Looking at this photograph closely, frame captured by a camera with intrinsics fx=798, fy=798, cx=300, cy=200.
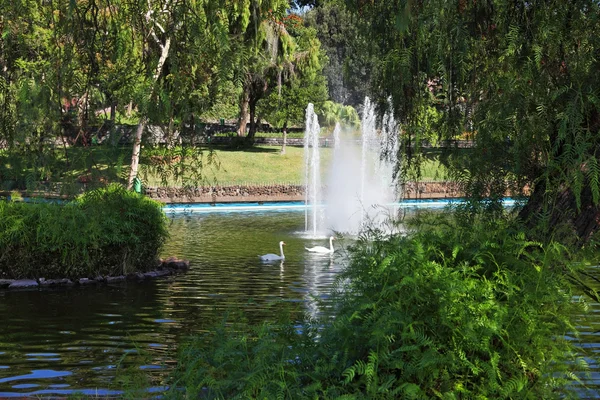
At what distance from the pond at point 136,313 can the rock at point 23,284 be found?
440mm

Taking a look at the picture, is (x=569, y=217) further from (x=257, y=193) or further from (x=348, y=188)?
(x=257, y=193)

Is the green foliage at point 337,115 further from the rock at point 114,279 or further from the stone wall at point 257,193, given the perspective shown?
the rock at point 114,279

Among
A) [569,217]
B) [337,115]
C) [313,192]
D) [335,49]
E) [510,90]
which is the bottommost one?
[313,192]

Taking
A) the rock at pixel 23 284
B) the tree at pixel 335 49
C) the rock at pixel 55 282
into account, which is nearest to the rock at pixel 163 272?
the rock at pixel 55 282

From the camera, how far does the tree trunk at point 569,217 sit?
535 cm

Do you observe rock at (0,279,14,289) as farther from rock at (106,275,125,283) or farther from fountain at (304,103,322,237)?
fountain at (304,103,322,237)

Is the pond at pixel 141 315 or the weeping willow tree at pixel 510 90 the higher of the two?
the weeping willow tree at pixel 510 90

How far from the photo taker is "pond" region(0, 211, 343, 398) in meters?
9.27

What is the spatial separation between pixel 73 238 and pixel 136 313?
2.17 m

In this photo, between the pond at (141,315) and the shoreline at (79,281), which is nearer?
the pond at (141,315)

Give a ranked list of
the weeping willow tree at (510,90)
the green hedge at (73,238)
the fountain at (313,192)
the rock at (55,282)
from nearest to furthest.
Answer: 1. the weeping willow tree at (510,90)
2. the green hedge at (73,238)
3. the rock at (55,282)
4. the fountain at (313,192)

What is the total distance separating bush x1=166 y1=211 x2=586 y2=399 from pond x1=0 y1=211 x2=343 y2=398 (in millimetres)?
790

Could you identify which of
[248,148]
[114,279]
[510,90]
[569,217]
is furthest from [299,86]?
[569,217]

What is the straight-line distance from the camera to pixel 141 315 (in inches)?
506
